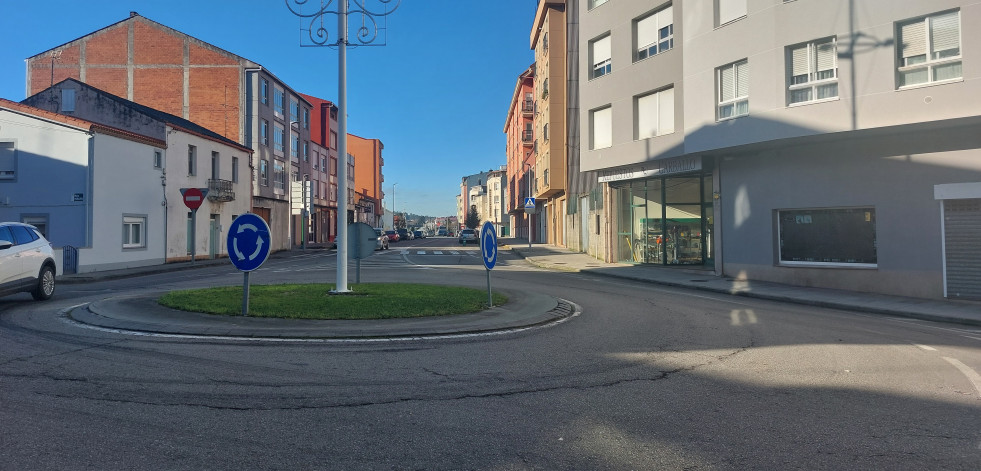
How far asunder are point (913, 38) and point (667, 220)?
1027 cm

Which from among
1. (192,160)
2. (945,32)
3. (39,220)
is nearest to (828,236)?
(945,32)

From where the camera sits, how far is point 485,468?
143 inches

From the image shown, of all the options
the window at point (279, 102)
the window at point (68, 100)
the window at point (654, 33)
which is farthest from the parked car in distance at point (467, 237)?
the window at point (654, 33)

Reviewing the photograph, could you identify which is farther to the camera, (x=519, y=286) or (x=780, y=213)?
(x=780, y=213)

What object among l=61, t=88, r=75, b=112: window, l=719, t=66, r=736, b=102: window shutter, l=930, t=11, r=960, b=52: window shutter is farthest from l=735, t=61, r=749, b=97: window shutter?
l=61, t=88, r=75, b=112: window

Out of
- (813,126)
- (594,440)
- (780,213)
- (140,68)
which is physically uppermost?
(140,68)

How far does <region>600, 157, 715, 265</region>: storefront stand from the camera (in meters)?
21.2

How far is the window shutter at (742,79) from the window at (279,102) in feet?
120

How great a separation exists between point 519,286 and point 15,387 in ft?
38.1

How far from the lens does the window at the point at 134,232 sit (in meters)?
23.8

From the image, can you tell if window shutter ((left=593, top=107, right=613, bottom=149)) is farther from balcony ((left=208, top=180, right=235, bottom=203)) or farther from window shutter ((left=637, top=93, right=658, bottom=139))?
balcony ((left=208, top=180, right=235, bottom=203))

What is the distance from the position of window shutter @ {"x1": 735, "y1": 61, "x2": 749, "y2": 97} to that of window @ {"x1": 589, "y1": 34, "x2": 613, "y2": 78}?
6.77 m

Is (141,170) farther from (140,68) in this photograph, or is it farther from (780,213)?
(780,213)

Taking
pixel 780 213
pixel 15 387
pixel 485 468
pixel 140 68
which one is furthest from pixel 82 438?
pixel 140 68
